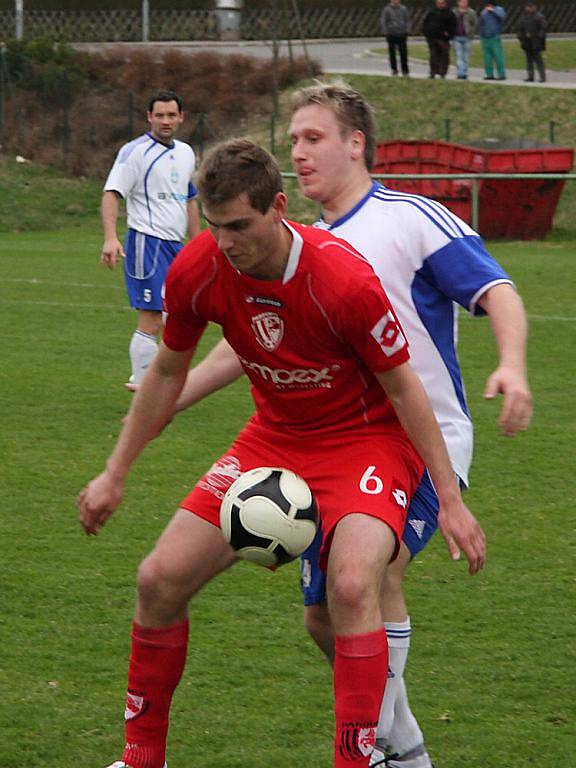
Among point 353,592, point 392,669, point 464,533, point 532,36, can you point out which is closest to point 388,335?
point 464,533

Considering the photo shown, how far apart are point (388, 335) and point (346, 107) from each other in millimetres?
942

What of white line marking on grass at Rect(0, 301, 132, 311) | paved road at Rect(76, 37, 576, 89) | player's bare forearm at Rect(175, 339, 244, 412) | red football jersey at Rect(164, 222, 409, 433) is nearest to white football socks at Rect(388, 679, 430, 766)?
red football jersey at Rect(164, 222, 409, 433)

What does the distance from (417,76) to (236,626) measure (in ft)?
104

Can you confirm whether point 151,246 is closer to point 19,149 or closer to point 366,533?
point 366,533

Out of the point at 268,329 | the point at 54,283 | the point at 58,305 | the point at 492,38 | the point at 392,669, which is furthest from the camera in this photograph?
the point at 492,38

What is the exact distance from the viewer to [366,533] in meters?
3.88

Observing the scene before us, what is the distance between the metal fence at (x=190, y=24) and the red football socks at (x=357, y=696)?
43837mm

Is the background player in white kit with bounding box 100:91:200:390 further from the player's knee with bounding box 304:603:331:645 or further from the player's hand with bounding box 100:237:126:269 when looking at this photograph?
the player's knee with bounding box 304:603:331:645

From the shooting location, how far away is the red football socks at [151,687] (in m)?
4.15

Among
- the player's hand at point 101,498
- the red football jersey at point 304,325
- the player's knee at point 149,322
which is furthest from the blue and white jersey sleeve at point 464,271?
the player's knee at point 149,322

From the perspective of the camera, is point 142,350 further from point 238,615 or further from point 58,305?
point 58,305

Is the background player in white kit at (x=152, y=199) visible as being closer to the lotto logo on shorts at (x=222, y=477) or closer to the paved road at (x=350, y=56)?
the lotto logo on shorts at (x=222, y=477)

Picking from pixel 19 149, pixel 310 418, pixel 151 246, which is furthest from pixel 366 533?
pixel 19 149

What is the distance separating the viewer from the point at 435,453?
3.92 metres
